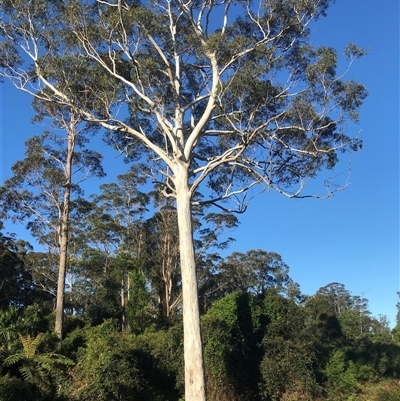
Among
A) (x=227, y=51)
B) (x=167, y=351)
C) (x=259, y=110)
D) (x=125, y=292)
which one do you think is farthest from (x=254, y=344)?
(x=125, y=292)

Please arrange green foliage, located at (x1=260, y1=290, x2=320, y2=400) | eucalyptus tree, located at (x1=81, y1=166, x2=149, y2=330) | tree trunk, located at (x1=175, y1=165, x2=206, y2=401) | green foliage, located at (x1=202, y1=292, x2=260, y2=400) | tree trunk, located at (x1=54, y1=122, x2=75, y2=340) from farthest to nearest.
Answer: eucalyptus tree, located at (x1=81, y1=166, x2=149, y2=330) < tree trunk, located at (x1=54, y1=122, x2=75, y2=340) < green foliage, located at (x1=260, y1=290, x2=320, y2=400) < green foliage, located at (x1=202, y1=292, x2=260, y2=400) < tree trunk, located at (x1=175, y1=165, x2=206, y2=401)

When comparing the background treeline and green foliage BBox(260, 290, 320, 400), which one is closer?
the background treeline

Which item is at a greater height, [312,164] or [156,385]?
[312,164]

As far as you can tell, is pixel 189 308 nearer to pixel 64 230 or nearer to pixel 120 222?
pixel 64 230

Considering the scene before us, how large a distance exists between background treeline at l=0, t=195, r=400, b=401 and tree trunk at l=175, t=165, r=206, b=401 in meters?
3.95

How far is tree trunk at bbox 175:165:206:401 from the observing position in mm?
9141

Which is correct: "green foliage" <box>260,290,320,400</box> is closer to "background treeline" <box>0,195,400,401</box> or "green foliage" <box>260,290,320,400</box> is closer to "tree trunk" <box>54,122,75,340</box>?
"background treeline" <box>0,195,400,401</box>

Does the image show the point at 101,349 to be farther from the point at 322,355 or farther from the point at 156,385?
the point at 322,355

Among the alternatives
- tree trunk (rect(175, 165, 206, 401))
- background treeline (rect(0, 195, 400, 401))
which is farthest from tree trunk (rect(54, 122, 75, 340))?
tree trunk (rect(175, 165, 206, 401))

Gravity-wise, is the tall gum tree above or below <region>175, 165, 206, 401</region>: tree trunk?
above

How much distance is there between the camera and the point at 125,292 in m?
28.5

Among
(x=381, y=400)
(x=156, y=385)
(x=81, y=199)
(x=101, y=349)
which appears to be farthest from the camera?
(x=81, y=199)

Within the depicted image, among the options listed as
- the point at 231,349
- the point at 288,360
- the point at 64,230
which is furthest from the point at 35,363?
the point at 288,360

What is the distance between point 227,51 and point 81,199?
379 inches
